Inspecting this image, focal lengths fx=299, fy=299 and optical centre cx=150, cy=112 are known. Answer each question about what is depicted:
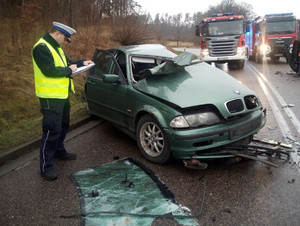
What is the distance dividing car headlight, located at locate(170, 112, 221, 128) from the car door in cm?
119

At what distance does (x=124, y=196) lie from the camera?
3.32 m

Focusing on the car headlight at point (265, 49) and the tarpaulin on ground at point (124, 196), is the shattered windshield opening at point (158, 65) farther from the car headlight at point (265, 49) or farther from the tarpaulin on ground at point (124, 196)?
the car headlight at point (265, 49)

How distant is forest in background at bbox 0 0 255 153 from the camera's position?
608 centimetres

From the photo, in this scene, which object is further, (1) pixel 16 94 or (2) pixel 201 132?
(1) pixel 16 94

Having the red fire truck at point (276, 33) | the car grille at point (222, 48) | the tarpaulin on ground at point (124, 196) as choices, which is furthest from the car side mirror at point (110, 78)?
the red fire truck at point (276, 33)

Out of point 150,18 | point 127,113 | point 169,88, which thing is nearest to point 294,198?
point 169,88

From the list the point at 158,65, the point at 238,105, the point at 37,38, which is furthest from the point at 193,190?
the point at 37,38

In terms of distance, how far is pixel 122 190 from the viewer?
346 centimetres

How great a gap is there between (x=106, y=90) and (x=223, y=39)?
420 inches

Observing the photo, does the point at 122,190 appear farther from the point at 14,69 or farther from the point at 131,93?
the point at 14,69

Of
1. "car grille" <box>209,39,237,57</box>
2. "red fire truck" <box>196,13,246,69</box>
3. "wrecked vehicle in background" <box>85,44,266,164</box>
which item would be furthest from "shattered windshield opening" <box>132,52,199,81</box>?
"car grille" <box>209,39,237,57</box>

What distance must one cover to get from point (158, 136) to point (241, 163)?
3.85ft

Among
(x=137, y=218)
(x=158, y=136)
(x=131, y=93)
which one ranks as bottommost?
(x=137, y=218)

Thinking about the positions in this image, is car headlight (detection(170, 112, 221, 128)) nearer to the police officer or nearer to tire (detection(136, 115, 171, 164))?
tire (detection(136, 115, 171, 164))
